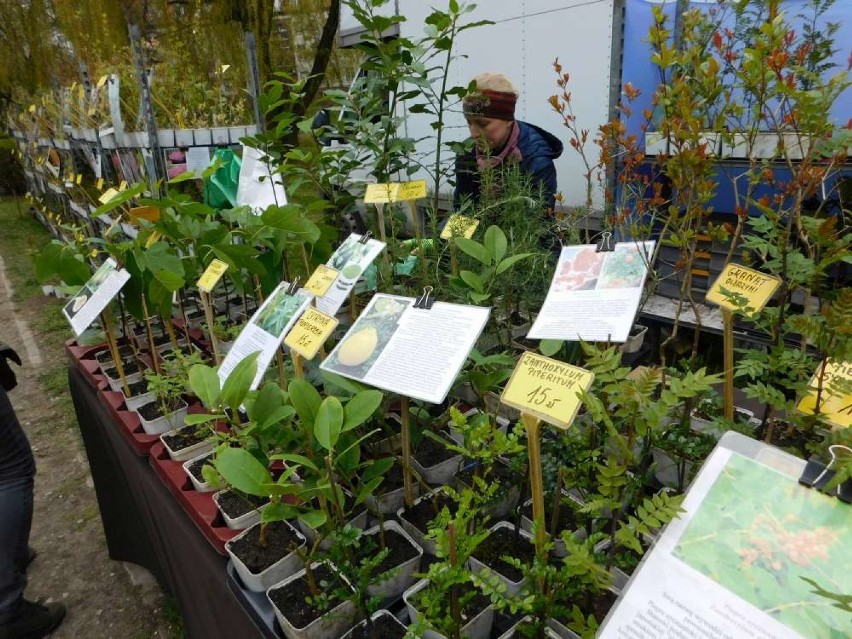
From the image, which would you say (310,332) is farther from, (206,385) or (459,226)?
(459,226)

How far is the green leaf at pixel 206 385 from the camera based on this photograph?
1.11 m

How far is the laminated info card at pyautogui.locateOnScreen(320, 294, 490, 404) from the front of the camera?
3.13 feet

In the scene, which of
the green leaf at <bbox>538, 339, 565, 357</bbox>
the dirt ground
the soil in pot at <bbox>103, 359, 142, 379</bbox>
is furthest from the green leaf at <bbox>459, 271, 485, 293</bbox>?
the dirt ground

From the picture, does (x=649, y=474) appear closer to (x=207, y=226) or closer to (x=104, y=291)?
(x=207, y=226)

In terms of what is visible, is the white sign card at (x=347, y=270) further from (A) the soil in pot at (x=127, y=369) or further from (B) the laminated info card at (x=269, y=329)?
(A) the soil in pot at (x=127, y=369)

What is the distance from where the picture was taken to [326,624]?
37.9 inches

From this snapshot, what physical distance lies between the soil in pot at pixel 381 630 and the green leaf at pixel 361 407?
0.34m

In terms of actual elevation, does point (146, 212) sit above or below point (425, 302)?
above

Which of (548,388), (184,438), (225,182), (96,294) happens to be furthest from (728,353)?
(225,182)

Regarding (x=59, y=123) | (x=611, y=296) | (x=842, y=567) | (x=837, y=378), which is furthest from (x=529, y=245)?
(x=59, y=123)

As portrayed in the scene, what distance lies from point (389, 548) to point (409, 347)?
393 mm

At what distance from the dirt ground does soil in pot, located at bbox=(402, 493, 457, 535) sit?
4.68 feet

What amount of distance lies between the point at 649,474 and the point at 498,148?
6.46 feet

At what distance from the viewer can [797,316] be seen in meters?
0.79
